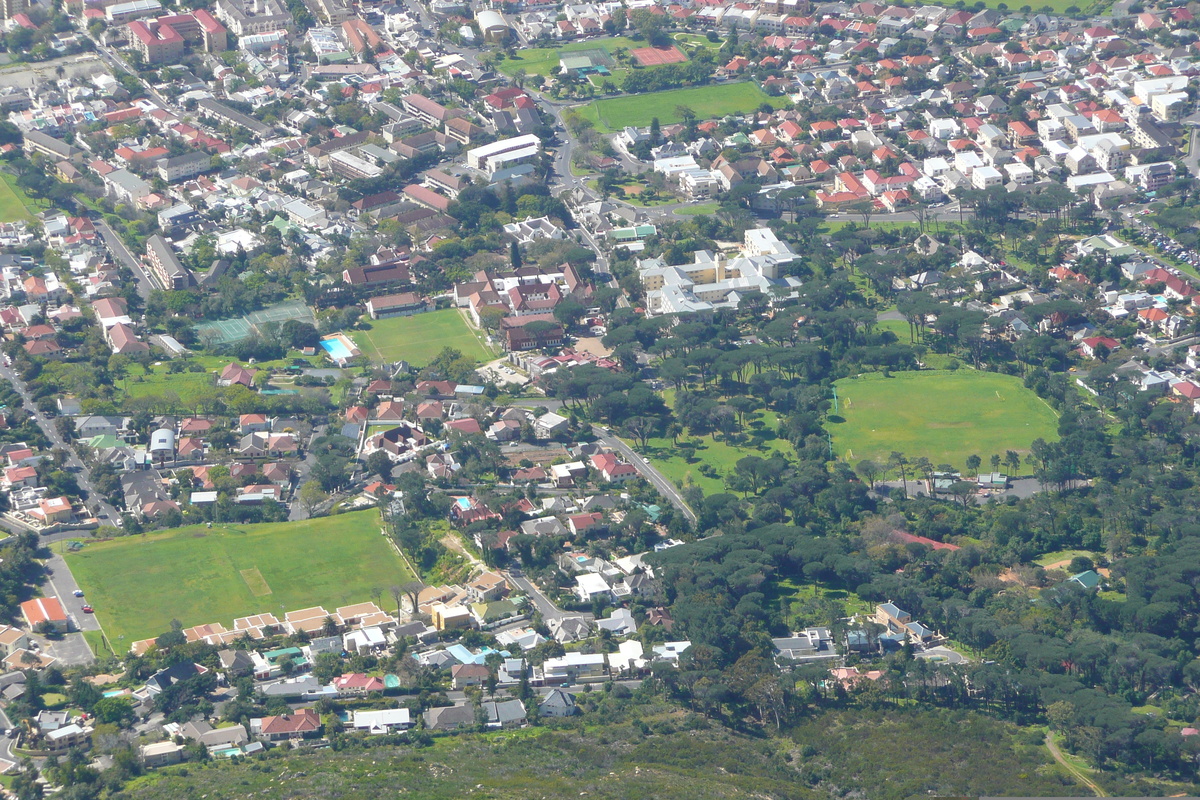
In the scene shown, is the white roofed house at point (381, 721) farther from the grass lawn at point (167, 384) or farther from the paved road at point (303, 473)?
the grass lawn at point (167, 384)

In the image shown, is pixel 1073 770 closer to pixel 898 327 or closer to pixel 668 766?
pixel 668 766

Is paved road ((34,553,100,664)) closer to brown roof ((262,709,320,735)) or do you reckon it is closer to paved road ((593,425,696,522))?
brown roof ((262,709,320,735))

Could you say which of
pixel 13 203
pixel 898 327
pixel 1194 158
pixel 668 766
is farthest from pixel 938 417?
pixel 13 203

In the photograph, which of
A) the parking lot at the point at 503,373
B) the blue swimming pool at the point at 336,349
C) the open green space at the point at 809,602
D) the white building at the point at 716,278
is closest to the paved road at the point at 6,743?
the open green space at the point at 809,602

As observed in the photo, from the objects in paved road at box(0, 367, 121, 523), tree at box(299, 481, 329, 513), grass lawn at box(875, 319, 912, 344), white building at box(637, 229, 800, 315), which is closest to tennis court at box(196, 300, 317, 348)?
paved road at box(0, 367, 121, 523)

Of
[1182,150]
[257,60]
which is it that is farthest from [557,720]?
[257,60]

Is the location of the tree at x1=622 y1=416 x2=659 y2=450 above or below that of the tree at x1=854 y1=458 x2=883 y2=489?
above
